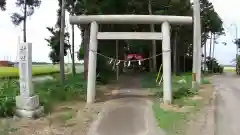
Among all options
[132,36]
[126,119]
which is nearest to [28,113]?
[126,119]

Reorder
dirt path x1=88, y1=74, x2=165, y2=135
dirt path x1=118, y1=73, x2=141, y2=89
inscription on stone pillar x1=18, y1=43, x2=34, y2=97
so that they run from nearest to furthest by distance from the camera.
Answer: dirt path x1=88, y1=74, x2=165, y2=135
inscription on stone pillar x1=18, y1=43, x2=34, y2=97
dirt path x1=118, y1=73, x2=141, y2=89

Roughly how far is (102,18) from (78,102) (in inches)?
143

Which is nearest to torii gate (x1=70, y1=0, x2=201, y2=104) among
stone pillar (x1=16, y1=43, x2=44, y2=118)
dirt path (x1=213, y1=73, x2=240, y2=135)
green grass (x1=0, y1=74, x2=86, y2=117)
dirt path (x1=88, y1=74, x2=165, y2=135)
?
dirt path (x1=88, y1=74, x2=165, y2=135)

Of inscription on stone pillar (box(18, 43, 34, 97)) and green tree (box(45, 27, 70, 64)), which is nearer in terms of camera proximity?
inscription on stone pillar (box(18, 43, 34, 97))

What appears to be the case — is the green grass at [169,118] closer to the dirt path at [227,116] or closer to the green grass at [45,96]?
the dirt path at [227,116]

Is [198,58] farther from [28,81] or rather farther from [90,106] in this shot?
[28,81]

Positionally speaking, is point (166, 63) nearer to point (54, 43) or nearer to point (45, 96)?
point (45, 96)

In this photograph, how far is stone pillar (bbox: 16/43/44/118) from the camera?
1036cm

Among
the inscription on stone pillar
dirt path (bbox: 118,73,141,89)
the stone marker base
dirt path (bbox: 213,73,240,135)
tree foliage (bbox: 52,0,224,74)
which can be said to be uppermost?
tree foliage (bbox: 52,0,224,74)

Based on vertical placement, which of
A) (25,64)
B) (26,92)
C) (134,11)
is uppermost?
(134,11)

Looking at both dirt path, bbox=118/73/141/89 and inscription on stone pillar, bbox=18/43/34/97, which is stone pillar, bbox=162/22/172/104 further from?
dirt path, bbox=118/73/141/89

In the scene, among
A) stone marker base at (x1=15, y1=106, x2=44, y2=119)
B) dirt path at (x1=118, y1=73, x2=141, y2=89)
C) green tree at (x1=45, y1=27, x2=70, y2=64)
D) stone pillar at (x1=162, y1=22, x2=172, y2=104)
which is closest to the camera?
stone marker base at (x1=15, y1=106, x2=44, y2=119)

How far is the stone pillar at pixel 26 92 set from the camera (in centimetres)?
1036

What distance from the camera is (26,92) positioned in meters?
10.6
